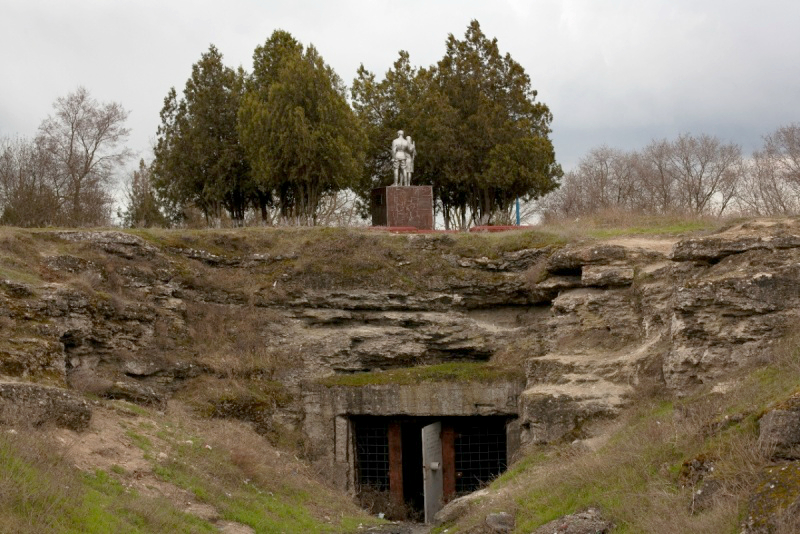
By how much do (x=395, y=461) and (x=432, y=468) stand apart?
122cm

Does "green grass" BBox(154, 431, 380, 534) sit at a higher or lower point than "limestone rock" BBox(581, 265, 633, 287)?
lower

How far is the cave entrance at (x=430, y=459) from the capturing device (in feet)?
73.4

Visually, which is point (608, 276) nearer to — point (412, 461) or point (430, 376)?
point (430, 376)

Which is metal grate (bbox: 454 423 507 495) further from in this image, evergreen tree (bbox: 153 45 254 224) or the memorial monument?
evergreen tree (bbox: 153 45 254 224)

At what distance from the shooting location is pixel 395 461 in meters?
23.0

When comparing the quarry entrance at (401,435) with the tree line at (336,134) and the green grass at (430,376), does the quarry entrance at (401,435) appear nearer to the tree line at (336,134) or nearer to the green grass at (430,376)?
the green grass at (430,376)

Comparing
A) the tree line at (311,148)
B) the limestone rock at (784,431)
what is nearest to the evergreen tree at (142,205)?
the tree line at (311,148)

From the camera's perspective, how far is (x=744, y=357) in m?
16.6

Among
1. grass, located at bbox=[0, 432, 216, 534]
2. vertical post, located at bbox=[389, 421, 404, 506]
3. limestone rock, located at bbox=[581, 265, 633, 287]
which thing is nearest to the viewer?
grass, located at bbox=[0, 432, 216, 534]

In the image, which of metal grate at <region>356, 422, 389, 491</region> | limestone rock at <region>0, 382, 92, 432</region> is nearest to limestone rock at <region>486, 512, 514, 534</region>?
limestone rock at <region>0, 382, 92, 432</region>

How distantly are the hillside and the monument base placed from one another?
103 inches

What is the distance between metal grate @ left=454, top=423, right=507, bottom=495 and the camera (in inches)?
905

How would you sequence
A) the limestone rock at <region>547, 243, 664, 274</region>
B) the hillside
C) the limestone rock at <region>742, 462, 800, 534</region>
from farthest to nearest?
1. the limestone rock at <region>547, 243, 664, 274</region>
2. the hillside
3. the limestone rock at <region>742, 462, 800, 534</region>

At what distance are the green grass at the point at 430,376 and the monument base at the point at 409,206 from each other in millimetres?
5922
